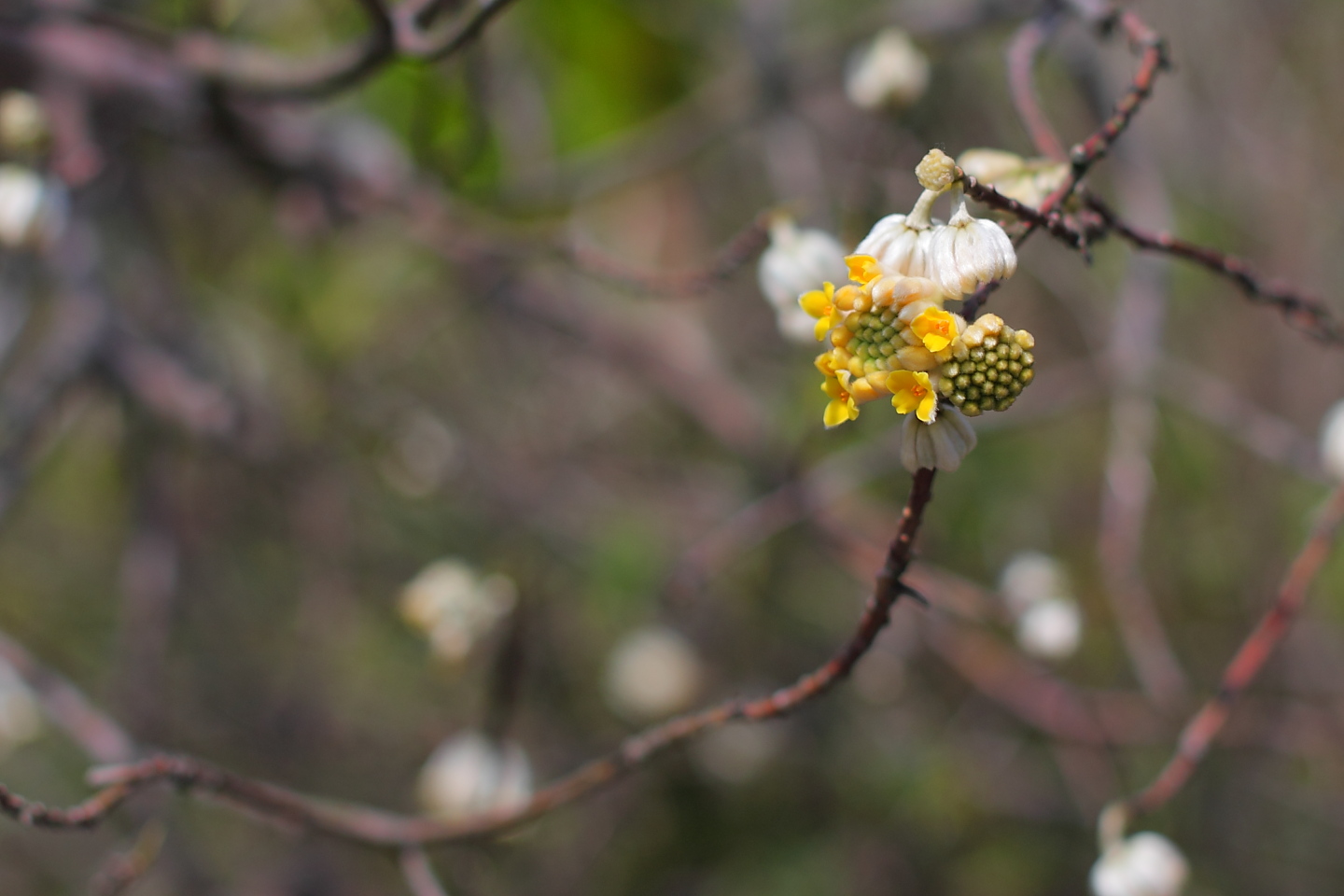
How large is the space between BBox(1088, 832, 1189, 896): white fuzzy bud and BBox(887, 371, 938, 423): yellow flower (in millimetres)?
1010

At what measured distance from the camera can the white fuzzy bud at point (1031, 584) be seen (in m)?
1.90

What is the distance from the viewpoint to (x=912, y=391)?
0.74m

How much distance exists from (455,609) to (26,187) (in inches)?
38.7

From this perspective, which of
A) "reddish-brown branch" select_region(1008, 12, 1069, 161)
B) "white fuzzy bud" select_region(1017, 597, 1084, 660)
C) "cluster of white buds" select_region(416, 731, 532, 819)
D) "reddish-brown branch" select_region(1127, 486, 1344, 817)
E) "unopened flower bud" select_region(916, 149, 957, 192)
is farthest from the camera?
"cluster of white buds" select_region(416, 731, 532, 819)

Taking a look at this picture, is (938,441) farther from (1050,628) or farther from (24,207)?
(24,207)

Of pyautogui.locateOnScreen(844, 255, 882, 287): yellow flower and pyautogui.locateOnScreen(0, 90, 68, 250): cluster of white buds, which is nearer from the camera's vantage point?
pyautogui.locateOnScreen(844, 255, 882, 287): yellow flower

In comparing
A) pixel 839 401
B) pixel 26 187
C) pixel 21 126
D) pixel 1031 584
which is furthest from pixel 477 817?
pixel 21 126

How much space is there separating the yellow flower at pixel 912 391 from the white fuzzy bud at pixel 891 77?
1.07 metres

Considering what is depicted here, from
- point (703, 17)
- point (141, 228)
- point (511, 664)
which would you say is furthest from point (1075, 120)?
point (141, 228)

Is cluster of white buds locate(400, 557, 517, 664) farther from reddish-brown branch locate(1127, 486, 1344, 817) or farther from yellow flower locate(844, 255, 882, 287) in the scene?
yellow flower locate(844, 255, 882, 287)

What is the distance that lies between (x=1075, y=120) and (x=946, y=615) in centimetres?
148

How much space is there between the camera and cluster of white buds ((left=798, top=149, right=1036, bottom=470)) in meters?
0.72

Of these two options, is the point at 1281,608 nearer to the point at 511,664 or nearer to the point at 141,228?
the point at 511,664

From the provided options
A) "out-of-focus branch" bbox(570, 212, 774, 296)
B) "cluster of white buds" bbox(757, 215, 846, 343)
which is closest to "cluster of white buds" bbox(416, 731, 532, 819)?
"out-of-focus branch" bbox(570, 212, 774, 296)
